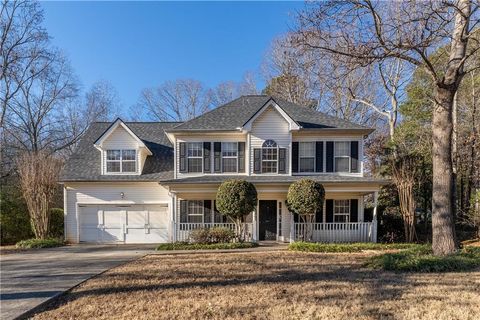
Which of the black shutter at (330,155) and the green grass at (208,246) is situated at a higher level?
the black shutter at (330,155)

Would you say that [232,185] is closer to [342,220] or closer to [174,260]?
[174,260]

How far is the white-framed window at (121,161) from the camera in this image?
16.9 metres

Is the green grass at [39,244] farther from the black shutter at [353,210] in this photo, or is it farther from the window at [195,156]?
the black shutter at [353,210]

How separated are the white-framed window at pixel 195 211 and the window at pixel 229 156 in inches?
89.8

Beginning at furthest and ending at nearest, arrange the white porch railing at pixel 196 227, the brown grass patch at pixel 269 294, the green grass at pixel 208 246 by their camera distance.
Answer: the white porch railing at pixel 196 227, the green grass at pixel 208 246, the brown grass patch at pixel 269 294

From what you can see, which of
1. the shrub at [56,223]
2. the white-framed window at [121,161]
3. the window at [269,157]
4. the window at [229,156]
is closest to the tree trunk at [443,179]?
the window at [269,157]

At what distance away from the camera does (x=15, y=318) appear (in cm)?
515

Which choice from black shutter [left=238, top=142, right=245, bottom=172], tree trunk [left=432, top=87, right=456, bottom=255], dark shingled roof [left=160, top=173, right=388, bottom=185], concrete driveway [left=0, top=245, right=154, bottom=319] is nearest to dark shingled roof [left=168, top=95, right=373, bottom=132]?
black shutter [left=238, top=142, right=245, bottom=172]

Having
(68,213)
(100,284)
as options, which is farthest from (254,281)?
(68,213)

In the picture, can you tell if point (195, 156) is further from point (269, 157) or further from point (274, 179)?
point (274, 179)

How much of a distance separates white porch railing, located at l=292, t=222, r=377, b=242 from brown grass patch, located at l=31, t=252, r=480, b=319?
19.7 ft

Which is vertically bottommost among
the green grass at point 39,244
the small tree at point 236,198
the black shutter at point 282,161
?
the green grass at point 39,244

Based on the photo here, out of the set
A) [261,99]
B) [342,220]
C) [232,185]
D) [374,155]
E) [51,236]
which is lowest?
[51,236]

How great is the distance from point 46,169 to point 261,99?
12642 mm
